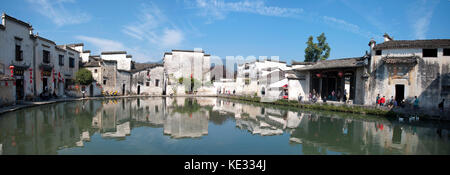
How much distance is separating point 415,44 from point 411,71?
1605mm

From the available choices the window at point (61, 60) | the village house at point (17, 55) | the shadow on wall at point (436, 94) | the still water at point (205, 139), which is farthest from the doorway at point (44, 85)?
the shadow on wall at point (436, 94)

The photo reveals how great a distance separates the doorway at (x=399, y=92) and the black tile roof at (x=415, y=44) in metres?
2.39

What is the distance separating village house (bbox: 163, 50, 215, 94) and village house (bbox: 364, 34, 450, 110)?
2192 centimetres

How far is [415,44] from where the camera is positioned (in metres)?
12.6

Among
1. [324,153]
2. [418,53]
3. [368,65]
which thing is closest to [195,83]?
[368,65]

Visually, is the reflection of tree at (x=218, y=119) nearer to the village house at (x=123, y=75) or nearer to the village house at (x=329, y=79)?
the village house at (x=329, y=79)

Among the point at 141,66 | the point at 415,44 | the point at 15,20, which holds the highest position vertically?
the point at 15,20

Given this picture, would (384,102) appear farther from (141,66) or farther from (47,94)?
(141,66)

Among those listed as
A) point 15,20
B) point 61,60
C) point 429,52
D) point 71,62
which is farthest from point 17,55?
point 429,52

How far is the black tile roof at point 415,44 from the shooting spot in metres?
12.1

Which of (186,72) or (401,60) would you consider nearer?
(401,60)

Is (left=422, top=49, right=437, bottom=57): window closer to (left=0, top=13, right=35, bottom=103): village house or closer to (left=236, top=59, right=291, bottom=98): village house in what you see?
(left=236, top=59, right=291, bottom=98): village house

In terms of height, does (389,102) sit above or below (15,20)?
below
